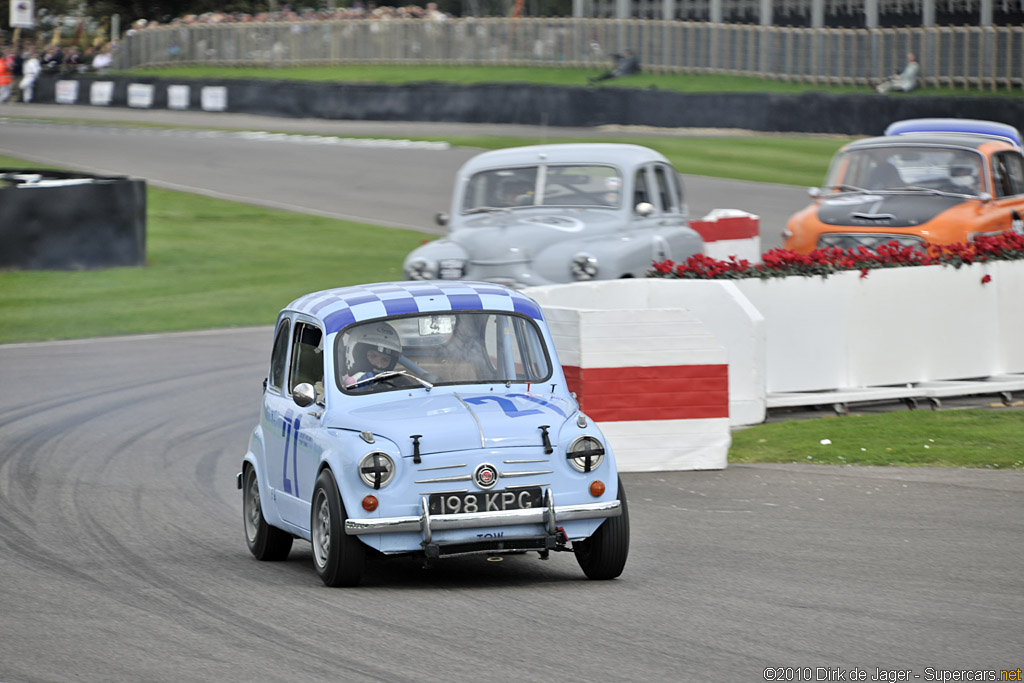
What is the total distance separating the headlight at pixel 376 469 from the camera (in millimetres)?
7223

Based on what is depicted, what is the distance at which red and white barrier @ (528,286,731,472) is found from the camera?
1115 cm

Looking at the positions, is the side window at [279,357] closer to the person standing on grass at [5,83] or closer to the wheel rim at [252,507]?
the wheel rim at [252,507]

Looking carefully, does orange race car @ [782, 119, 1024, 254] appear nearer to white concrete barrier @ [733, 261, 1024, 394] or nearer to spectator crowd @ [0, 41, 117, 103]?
white concrete barrier @ [733, 261, 1024, 394]

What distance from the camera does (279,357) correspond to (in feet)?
28.9

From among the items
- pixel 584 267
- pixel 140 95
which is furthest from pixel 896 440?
pixel 140 95

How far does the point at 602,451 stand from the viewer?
7.50 m

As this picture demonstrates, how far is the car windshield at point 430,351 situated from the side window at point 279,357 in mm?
803

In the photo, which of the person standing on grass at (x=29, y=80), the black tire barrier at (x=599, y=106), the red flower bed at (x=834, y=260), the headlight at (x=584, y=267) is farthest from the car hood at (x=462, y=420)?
the person standing on grass at (x=29, y=80)

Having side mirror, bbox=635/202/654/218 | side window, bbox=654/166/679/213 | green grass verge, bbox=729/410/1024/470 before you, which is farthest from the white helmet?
side window, bbox=654/166/679/213

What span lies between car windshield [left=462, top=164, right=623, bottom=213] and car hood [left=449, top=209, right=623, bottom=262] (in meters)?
0.16

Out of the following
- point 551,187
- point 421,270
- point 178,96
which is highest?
point 178,96

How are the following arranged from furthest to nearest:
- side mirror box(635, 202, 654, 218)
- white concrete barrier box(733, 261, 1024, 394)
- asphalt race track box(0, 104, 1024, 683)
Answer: side mirror box(635, 202, 654, 218) < white concrete barrier box(733, 261, 1024, 394) < asphalt race track box(0, 104, 1024, 683)

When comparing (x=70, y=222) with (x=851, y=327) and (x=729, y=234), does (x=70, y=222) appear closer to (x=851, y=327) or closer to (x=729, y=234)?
(x=729, y=234)

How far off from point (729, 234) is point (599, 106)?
21844 mm
